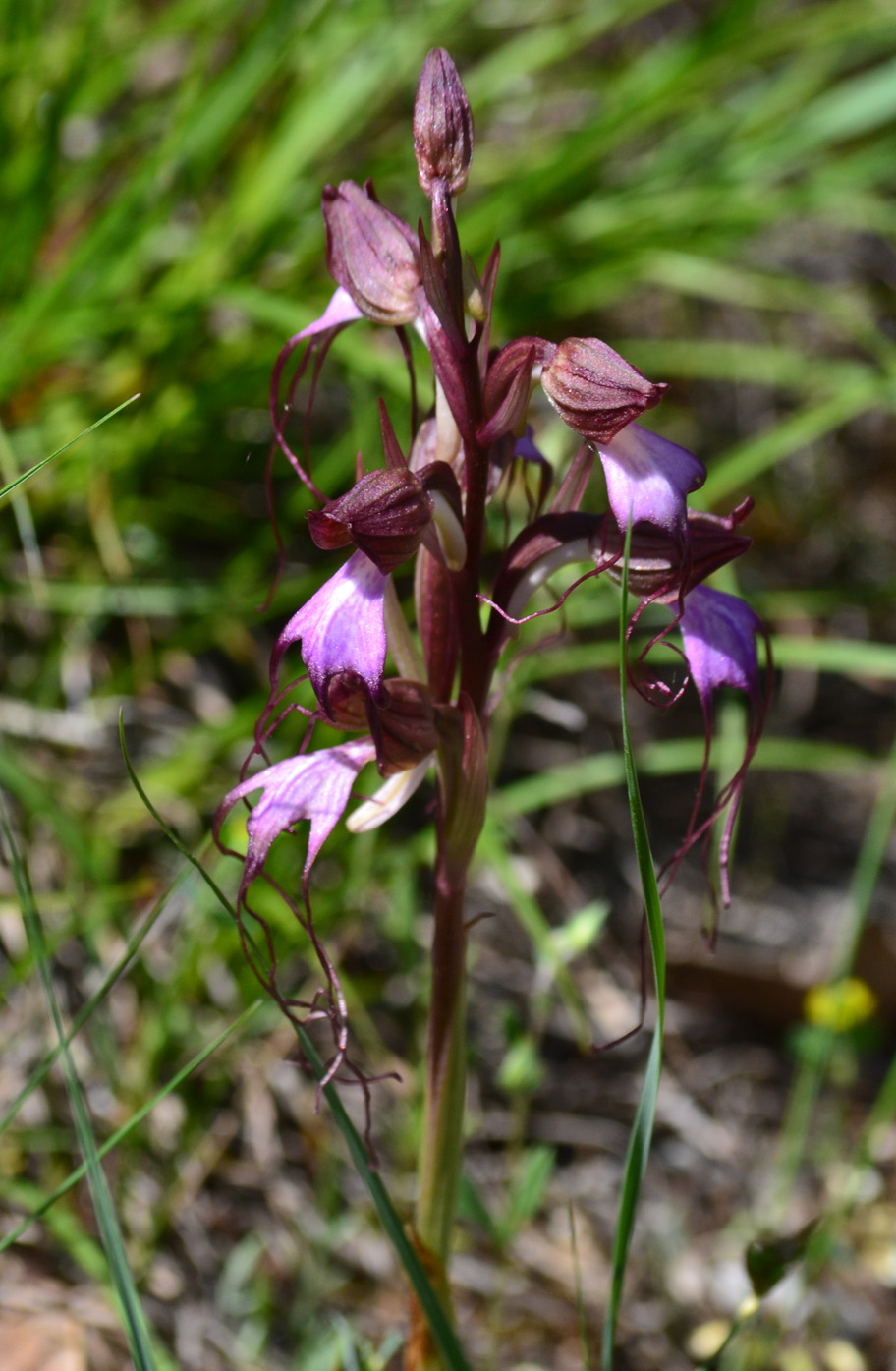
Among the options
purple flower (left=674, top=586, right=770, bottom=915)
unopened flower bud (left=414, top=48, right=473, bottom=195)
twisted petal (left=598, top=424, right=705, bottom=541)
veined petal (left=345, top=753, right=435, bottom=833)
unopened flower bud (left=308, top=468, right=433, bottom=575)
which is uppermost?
unopened flower bud (left=414, top=48, right=473, bottom=195)

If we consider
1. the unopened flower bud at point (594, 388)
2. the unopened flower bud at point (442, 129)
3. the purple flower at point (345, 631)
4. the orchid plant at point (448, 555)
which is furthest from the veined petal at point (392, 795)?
the unopened flower bud at point (442, 129)

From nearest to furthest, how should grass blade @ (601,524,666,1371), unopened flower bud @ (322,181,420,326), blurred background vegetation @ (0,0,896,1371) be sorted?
grass blade @ (601,524,666,1371) < unopened flower bud @ (322,181,420,326) < blurred background vegetation @ (0,0,896,1371)

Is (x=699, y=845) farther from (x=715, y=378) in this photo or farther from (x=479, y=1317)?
(x=715, y=378)

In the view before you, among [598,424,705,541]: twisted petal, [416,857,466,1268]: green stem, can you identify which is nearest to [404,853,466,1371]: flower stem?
[416,857,466,1268]: green stem

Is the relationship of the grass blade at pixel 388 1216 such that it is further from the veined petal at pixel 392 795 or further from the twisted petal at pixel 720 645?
the twisted petal at pixel 720 645

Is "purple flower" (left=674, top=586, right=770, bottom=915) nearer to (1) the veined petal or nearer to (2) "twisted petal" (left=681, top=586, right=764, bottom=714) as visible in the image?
(2) "twisted petal" (left=681, top=586, right=764, bottom=714)

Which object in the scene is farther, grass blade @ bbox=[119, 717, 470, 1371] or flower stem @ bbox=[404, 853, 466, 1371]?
flower stem @ bbox=[404, 853, 466, 1371]

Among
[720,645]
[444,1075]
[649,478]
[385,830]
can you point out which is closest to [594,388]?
[649,478]

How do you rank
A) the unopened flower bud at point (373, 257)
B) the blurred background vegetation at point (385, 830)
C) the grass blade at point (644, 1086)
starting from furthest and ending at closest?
the blurred background vegetation at point (385, 830) < the unopened flower bud at point (373, 257) < the grass blade at point (644, 1086)
